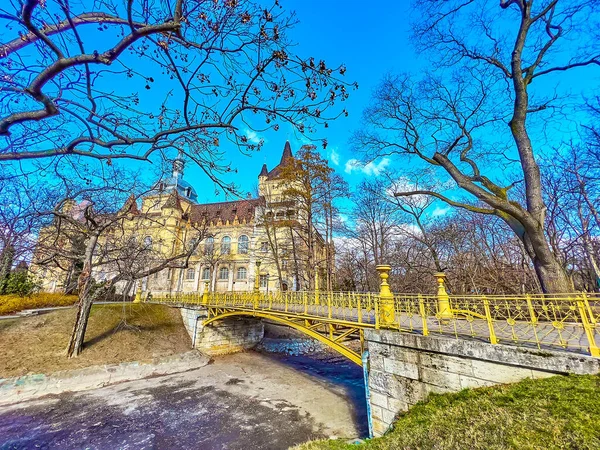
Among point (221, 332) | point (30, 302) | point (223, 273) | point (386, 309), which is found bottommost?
point (221, 332)

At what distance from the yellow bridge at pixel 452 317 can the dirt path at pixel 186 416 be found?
8.35 ft

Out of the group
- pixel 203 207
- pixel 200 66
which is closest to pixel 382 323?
pixel 200 66

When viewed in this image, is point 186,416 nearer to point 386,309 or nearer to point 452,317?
point 386,309

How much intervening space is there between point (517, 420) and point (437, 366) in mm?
1851

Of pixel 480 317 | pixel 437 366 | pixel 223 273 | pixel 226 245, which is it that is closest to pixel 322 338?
pixel 437 366

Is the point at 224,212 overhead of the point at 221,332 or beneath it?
overhead

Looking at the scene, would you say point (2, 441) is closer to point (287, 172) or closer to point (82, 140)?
point (82, 140)

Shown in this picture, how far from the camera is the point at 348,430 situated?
681 cm

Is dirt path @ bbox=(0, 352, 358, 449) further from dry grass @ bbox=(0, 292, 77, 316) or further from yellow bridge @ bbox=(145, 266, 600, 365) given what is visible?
dry grass @ bbox=(0, 292, 77, 316)

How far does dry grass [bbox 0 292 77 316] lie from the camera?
13875mm

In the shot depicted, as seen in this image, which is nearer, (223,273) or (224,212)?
(223,273)

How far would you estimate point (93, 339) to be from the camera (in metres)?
11.7

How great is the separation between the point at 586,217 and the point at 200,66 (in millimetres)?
21712

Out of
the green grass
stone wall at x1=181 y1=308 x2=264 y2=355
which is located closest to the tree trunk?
the green grass
